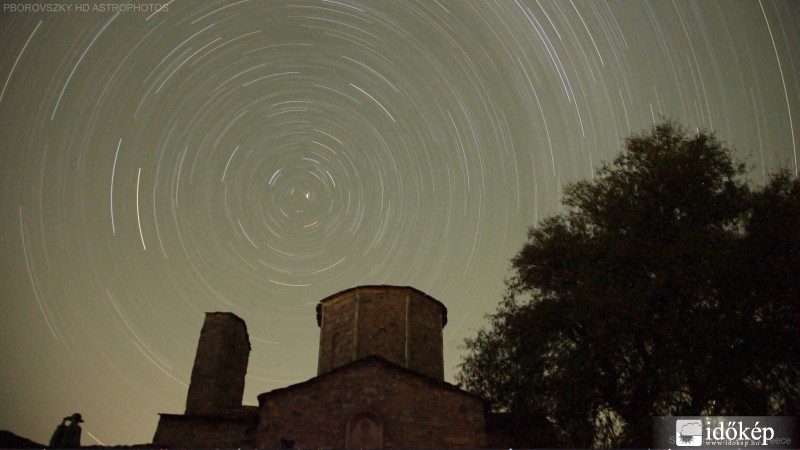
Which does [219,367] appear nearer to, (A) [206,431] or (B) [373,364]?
(A) [206,431]

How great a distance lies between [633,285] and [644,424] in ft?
13.2

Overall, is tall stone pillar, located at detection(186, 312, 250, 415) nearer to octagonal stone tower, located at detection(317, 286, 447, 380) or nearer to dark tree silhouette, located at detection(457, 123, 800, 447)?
octagonal stone tower, located at detection(317, 286, 447, 380)

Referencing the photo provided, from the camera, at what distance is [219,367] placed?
74.3 feet

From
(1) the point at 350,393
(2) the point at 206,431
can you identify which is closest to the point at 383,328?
(1) the point at 350,393

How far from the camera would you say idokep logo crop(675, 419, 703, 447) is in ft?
44.8

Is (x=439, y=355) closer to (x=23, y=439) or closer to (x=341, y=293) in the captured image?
(x=341, y=293)

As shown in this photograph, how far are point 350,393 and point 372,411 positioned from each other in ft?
2.84

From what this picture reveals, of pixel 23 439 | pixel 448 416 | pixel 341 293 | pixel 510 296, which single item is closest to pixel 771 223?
pixel 510 296

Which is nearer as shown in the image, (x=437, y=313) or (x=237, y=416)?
(x=237, y=416)

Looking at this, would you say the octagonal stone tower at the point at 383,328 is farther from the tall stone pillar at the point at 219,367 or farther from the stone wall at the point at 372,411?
the stone wall at the point at 372,411

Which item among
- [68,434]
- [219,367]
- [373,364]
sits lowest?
[68,434]

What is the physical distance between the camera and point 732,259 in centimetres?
1585

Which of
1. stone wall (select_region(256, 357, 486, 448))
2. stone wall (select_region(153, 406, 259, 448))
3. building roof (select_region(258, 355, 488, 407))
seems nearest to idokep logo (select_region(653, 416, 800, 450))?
stone wall (select_region(256, 357, 486, 448))

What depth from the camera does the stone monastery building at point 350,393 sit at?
637 inches
